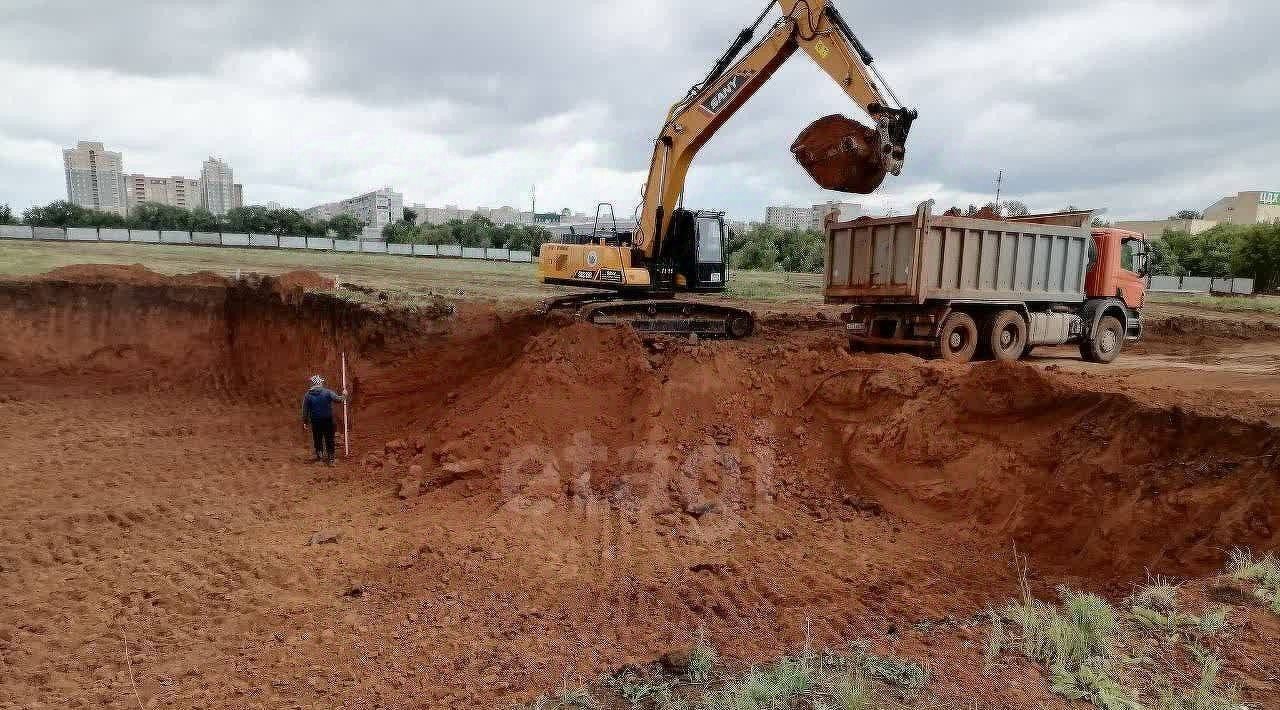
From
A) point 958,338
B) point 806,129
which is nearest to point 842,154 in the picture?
point 806,129

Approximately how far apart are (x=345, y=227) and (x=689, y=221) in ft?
177

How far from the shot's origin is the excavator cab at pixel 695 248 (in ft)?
41.6

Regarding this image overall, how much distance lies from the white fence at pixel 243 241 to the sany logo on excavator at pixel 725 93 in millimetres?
37083

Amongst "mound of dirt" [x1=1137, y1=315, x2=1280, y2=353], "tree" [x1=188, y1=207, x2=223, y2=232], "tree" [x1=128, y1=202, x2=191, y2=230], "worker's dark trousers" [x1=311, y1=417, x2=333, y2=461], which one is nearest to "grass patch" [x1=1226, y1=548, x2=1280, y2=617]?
"worker's dark trousers" [x1=311, y1=417, x2=333, y2=461]

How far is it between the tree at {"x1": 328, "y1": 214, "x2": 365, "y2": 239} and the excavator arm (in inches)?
2075

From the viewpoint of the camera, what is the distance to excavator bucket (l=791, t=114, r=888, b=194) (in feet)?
30.6

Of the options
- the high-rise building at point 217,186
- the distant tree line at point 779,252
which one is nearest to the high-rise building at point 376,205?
the high-rise building at point 217,186

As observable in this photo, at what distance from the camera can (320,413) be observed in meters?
9.54

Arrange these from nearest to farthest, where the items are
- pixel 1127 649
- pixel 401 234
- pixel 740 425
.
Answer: pixel 1127 649
pixel 740 425
pixel 401 234

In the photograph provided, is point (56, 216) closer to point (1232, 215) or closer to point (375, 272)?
point (375, 272)

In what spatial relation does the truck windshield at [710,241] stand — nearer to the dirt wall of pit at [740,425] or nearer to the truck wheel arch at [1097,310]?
the dirt wall of pit at [740,425]

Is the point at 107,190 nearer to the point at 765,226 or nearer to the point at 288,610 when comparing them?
the point at 765,226

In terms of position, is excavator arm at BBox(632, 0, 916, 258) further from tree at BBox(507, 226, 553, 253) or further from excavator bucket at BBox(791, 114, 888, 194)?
tree at BBox(507, 226, 553, 253)

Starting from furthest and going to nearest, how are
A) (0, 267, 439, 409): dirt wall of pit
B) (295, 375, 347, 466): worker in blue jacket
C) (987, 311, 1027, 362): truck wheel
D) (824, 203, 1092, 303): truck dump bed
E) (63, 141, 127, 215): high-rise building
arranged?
(63, 141, 127, 215): high-rise building < (0, 267, 439, 409): dirt wall of pit < (987, 311, 1027, 362): truck wheel < (824, 203, 1092, 303): truck dump bed < (295, 375, 347, 466): worker in blue jacket
